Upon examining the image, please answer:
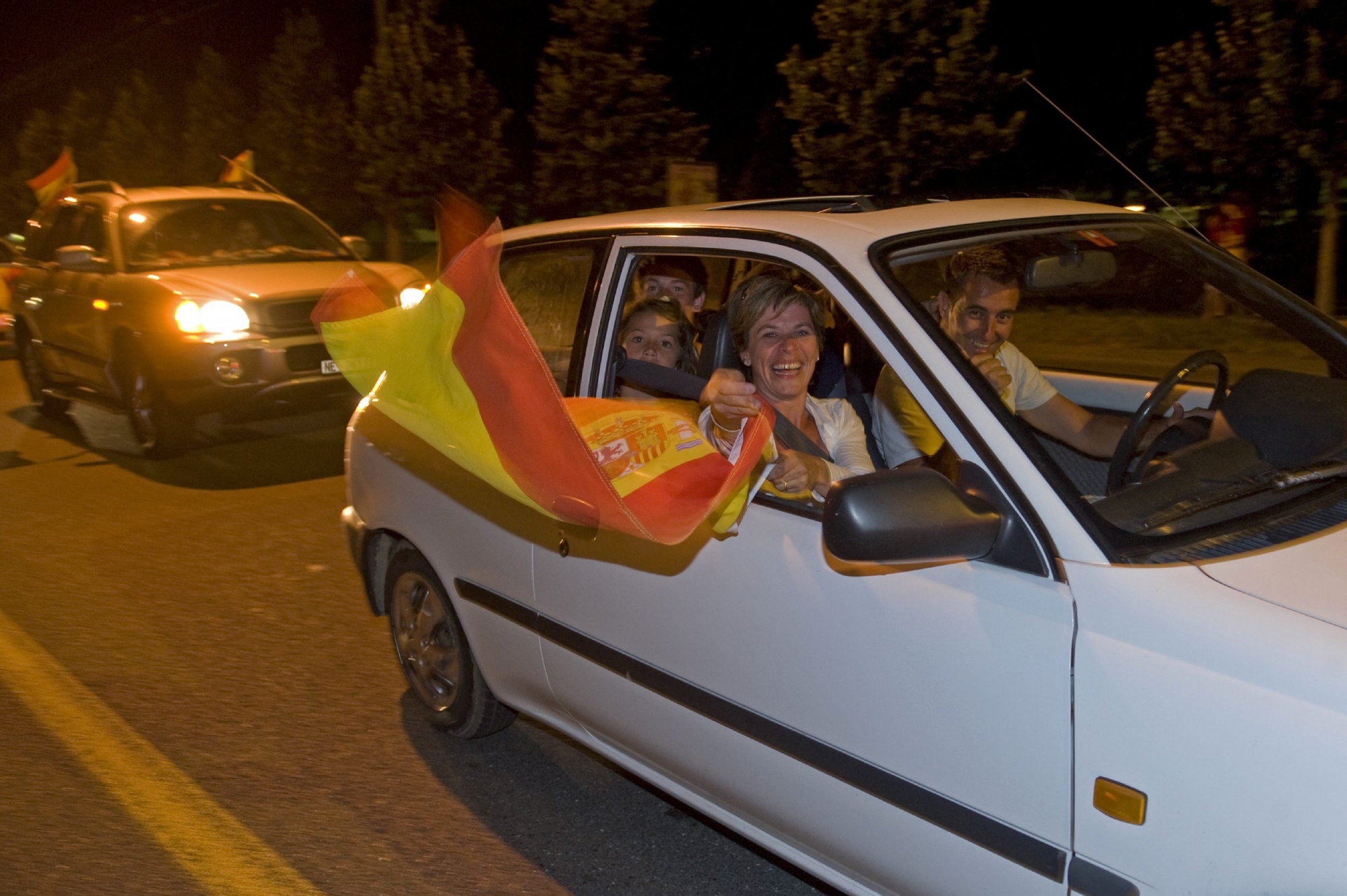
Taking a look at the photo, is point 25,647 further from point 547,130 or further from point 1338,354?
point 547,130

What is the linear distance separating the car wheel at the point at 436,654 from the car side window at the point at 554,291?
89 centimetres

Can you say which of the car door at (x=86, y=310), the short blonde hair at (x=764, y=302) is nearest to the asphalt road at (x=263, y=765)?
the short blonde hair at (x=764, y=302)

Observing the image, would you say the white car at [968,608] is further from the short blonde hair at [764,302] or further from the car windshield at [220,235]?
the car windshield at [220,235]

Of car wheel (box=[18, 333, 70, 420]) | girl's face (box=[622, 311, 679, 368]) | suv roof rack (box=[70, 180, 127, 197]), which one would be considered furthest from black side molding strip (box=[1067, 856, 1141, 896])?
car wheel (box=[18, 333, 70, 420])

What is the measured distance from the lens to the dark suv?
8156 millimetres

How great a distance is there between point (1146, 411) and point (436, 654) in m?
2.36

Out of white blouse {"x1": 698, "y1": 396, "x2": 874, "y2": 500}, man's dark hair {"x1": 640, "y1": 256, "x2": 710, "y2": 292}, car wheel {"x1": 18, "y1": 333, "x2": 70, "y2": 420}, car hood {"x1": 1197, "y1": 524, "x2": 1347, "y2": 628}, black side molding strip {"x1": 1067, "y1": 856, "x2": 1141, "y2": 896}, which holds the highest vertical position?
man's dark hair {"x1": 640, "y1": 256, "x2": 710, "y2": 292}

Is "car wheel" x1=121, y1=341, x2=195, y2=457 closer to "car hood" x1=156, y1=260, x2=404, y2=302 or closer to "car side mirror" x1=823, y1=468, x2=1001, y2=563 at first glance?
"car hood" x1=156, y1=260, x2=404, y2=302

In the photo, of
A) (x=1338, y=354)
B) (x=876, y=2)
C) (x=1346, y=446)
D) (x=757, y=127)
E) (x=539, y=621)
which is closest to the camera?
(x=1346, y=446)

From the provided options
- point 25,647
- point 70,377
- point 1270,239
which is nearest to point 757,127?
point 1270,239

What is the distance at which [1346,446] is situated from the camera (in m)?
2.64

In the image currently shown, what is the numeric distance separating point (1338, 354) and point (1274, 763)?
5.01 ft

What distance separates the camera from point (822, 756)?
8.49ft

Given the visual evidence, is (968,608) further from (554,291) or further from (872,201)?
(554,291)
